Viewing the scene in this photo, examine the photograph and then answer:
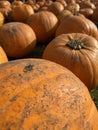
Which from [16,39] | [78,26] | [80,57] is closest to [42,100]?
[80,57]

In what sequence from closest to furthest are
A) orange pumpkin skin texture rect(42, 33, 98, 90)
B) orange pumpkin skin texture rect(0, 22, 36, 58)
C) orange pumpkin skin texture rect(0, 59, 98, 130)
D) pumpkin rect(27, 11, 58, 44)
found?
orange pumpkin skin texture rect(0, 59, 98, 130), orange pumpkin skin texture rect(42, 33, 98, 90), orange pumpkin skin texture rect(0, 22, 36, 58), pumpkin rect(27, 11, 58, 44)

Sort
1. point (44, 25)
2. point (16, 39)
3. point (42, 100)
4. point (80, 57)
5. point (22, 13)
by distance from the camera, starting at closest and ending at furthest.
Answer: point (42, 100) → point (80, 57) → point (16, 39) → point (44, 25) → point (22, 13)

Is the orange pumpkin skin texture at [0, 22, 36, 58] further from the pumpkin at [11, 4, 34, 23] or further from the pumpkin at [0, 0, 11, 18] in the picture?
the pumpkin at [0, 0, 11, 18]

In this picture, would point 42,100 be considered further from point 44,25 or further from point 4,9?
point 4,9

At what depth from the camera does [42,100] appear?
5.97 feet

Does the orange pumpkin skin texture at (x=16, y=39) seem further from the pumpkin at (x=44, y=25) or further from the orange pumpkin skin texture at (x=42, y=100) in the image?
the orange pumpkin skin texture at (x=42, y=100)

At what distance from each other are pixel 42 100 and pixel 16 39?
3.27 metres

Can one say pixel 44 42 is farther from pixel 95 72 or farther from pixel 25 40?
pixel 95 72

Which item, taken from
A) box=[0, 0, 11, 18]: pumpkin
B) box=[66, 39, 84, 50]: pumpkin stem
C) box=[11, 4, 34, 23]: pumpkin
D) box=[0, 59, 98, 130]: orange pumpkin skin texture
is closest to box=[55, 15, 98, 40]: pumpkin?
box=[66, 39, 84, 50]: pumpkin stem

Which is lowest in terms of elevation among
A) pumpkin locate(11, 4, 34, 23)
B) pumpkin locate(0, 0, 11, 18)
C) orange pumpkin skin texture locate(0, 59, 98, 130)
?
pumpkin locate(0, 0, 11, 18)

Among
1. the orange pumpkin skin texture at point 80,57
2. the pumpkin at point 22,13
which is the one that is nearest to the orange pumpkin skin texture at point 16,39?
the orange pumpkin skin texture at point 80,57

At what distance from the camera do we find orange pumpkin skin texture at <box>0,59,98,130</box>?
1.76 m

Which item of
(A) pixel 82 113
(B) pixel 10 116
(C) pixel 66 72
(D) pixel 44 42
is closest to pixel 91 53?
(C) pixel 66 72

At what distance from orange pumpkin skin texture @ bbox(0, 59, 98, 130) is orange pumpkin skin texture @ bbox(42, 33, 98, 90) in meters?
1.51
